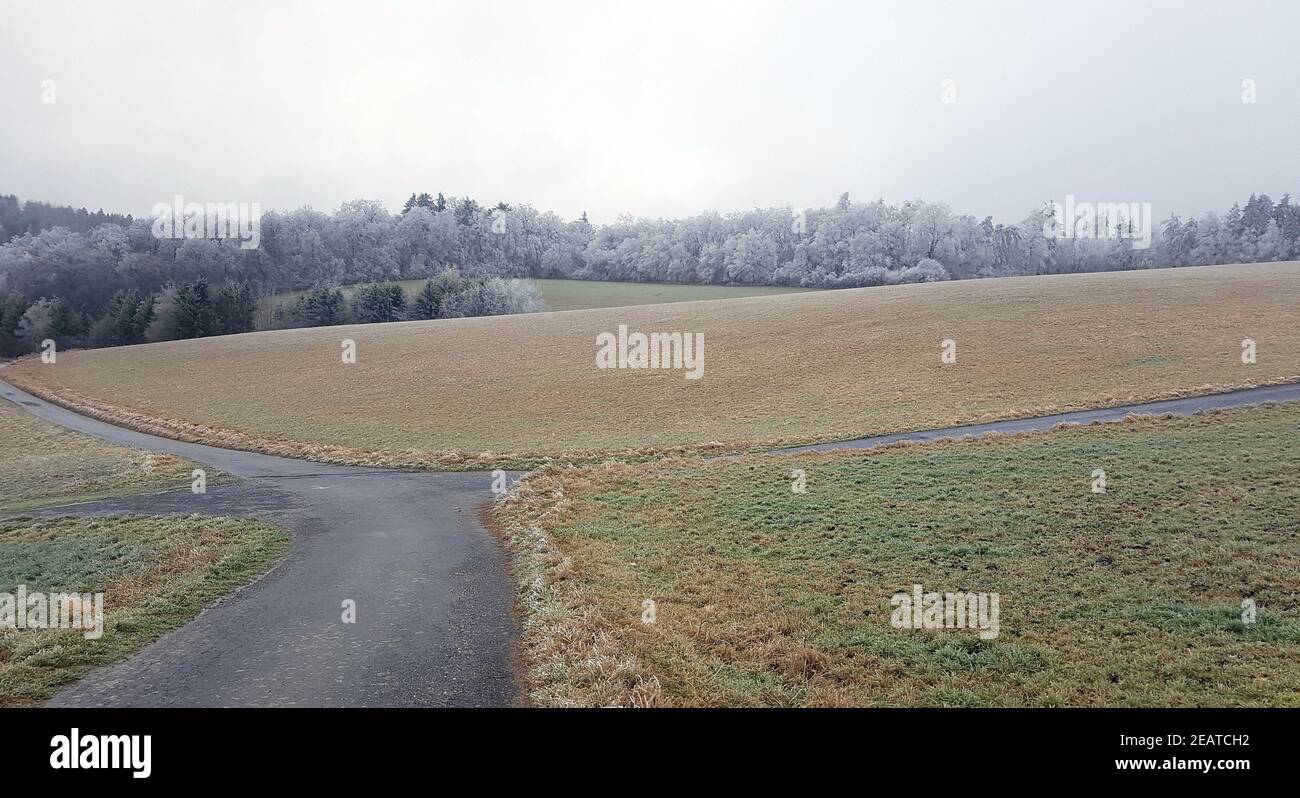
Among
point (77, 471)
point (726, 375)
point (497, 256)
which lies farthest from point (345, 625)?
point (497, 256)

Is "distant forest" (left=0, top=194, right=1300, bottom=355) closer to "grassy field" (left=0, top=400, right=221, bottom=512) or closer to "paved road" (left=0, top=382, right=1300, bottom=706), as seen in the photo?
"grassy field" (left=0, top=400, right=221, bottom=512)

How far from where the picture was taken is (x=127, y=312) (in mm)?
94375

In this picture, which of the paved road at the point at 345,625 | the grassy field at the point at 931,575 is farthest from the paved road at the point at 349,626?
the grassy field at the point at 931,575

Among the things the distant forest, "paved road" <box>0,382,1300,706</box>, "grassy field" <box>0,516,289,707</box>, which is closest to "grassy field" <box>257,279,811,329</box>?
Result: the distant forest

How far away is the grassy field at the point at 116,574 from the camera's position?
32.6ft

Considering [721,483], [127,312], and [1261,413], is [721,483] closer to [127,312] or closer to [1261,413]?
[1261,413]

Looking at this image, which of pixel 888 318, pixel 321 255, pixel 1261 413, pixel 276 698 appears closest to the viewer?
pixel 276 698

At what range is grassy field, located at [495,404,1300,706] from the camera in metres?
8.89

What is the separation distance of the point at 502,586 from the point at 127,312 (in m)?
105

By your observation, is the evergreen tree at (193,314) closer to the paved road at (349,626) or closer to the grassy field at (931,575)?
the paved road at (349,626)

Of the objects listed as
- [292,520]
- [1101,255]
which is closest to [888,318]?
[292,520]

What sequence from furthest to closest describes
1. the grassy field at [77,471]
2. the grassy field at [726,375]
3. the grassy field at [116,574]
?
the grassy field at [726,375]
the grassy field at [77,471]
the grassy field at [116,574]

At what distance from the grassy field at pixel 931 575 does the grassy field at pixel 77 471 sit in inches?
612

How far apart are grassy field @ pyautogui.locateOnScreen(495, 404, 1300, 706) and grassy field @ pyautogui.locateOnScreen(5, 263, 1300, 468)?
9.36 meters
